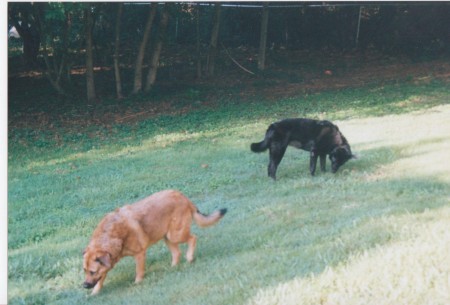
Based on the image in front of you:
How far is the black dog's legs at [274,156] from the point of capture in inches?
394

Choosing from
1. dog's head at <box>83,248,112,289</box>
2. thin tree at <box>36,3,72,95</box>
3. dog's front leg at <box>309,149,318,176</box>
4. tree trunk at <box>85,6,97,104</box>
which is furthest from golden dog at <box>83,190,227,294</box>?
thin tree at <box>36,3,72,95</box>

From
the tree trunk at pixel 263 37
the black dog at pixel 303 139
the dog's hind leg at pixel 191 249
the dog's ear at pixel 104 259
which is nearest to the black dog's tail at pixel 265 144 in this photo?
the black dog at pixel 303 139

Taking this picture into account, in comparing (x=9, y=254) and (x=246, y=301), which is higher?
(x=246, y=301)

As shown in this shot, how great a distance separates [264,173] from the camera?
10.6 metres

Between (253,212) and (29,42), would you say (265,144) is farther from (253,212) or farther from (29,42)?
(29,42)

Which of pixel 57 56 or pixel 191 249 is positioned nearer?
pixel 191 249

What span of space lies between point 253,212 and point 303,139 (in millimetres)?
2651

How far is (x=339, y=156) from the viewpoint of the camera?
980cm

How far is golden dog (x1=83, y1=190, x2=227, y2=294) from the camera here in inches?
230

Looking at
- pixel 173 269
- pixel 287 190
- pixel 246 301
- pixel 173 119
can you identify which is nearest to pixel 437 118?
pixel 287 190

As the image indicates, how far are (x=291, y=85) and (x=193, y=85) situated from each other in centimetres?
420

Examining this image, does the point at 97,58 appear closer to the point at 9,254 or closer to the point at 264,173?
the point at 264,173

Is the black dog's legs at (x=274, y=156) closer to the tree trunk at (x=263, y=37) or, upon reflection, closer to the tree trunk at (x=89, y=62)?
the tree trunk at (x=89, y=62)

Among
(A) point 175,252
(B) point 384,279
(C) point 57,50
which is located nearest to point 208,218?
(A) point 175,252
